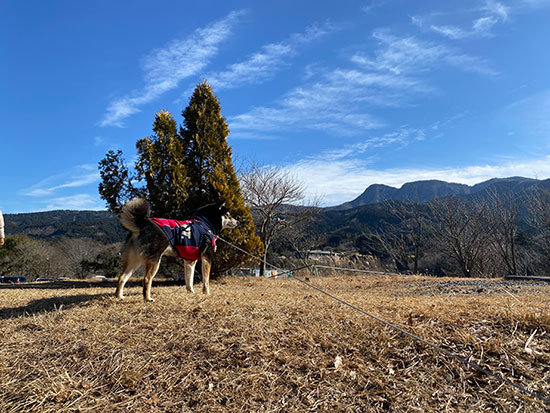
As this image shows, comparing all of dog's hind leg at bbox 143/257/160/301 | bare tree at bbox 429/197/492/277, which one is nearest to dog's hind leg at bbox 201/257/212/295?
dog's hind leg at bbox 143/257/160/301

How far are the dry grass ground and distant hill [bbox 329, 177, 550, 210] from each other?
2142cm

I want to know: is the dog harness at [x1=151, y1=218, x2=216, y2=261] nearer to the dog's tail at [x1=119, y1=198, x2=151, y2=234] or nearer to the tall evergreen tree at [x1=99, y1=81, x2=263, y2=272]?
the dog's tail at [x1=119, y1=198, x2=151, y2=234]

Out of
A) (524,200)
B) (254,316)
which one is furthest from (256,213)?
(524,200)

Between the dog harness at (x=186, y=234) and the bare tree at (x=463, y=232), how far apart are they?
18.6 metres

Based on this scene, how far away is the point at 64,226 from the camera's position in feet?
183

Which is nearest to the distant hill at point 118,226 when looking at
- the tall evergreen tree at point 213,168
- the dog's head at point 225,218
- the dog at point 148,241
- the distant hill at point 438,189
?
the distant hill at point 438,189

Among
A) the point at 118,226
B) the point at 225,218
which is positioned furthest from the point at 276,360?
the point at 118,226

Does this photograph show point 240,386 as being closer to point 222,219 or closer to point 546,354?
point 546,354

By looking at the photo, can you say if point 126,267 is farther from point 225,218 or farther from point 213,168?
point 213,168

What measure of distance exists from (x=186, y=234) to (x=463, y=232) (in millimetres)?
20594

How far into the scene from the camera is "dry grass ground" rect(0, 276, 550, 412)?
2338 mm

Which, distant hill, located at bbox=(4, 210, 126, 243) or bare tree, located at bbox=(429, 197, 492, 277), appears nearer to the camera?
bare tree, located at bbox=(429, 197, 492, 277)

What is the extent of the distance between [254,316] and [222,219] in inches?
115

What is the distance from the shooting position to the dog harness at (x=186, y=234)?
5016 mm
